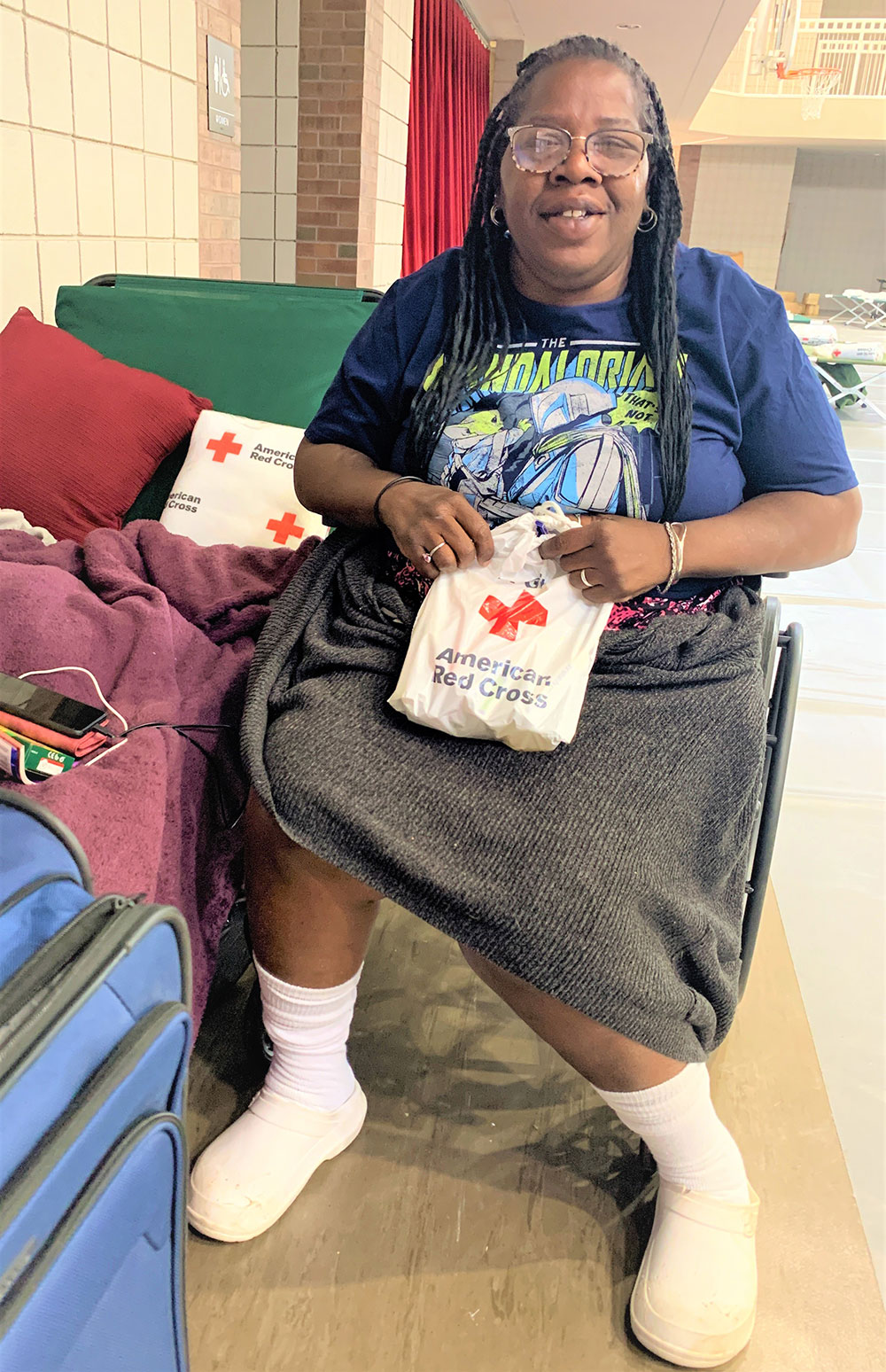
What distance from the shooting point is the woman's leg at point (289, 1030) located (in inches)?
42.0

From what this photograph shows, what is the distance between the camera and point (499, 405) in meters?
1.16

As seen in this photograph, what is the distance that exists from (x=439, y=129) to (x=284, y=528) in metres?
5.45

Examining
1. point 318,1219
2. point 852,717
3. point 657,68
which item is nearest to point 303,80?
point 852,717

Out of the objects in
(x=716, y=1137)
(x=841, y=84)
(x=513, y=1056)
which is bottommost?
(x=513, y=1056)

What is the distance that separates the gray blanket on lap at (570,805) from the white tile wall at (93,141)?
4.56 feet

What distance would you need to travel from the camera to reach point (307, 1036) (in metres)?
1.13

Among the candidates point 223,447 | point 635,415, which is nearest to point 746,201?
point 223,447

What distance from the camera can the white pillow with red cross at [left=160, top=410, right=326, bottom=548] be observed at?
1.64 metres

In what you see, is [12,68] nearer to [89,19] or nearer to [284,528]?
[89,19]

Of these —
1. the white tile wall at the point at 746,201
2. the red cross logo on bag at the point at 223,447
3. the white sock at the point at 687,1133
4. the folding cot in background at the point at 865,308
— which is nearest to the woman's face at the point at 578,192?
the red cross logo on bag at the point at 223,447

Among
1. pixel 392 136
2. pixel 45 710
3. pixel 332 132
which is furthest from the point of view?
pixel 392 136

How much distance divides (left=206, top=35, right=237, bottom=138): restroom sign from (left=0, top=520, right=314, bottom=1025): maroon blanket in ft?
6.29

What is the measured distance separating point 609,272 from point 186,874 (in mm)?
832

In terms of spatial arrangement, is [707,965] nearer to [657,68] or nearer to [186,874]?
[186,874]
